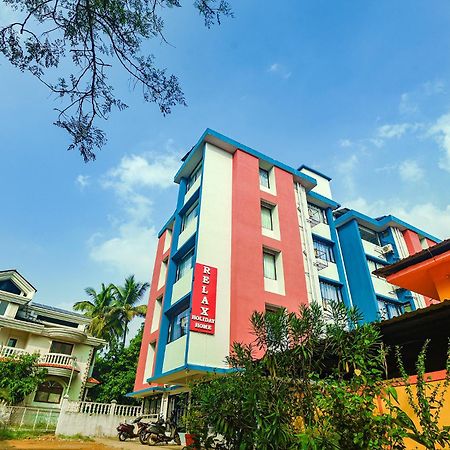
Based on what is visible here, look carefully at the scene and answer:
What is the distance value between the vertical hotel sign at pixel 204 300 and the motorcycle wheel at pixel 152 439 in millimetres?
4325

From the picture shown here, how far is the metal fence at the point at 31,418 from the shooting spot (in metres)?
15.2

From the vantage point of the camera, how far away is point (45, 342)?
21203mm

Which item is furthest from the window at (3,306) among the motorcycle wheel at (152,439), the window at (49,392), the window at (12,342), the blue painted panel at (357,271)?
Answer: the blue painted panel at (357,271)

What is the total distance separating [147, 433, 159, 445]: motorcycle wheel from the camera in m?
12.1

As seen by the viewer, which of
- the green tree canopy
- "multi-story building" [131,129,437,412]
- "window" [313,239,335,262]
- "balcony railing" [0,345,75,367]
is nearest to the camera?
"multi-story building" [131,129,437,412]

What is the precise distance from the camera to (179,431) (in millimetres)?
13375

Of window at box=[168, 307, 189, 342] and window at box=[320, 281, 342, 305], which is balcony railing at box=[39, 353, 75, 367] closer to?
window at box=[168, 307, 189, 342]

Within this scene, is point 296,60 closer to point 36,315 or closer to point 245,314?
point 245,314

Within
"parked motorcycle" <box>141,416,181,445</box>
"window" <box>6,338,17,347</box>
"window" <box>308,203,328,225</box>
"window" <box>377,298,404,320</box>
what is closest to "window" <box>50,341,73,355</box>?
"window" <box>6,338,17,347</box>

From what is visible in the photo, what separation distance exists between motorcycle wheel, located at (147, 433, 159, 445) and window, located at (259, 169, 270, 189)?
12915mm

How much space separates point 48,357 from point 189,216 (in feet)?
41.5

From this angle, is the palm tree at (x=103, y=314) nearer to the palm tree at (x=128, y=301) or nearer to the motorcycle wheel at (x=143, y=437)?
the palm tree at (x=128, y=301)

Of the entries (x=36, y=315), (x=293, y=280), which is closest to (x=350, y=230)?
(x=293, y=280)

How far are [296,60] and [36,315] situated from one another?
24282mm
